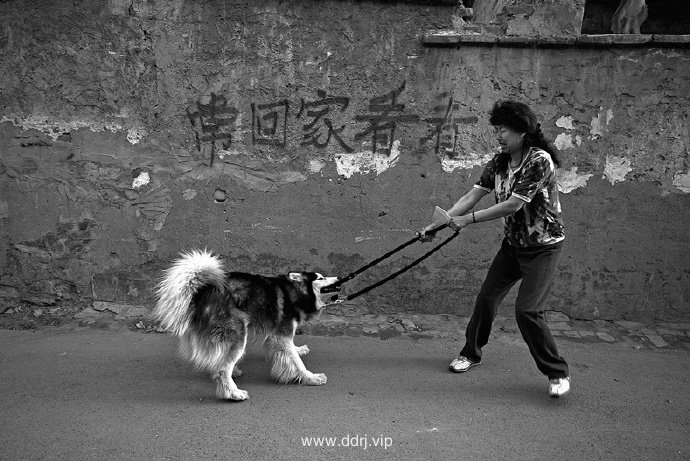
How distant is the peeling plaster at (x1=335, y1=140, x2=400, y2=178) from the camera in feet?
17.0

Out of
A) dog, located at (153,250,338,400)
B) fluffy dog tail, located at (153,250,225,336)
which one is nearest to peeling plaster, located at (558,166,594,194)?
dog, located at (153,250,338,400)

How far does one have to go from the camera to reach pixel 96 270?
17.3 ft

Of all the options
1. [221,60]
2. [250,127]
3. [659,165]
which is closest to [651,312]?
[659,165]

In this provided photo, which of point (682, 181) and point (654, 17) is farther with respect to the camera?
point (654, 17)

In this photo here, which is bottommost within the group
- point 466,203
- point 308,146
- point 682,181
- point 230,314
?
point 230,314

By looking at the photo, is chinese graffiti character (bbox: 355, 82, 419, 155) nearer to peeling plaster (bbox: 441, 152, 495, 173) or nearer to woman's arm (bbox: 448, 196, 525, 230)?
peeling plaster (bbox: 441, 152, 495, 173)

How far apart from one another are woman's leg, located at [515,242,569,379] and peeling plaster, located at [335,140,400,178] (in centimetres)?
184

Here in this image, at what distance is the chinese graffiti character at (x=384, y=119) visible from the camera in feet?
16.8

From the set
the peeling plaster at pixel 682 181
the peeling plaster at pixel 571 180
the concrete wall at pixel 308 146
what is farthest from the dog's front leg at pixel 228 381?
the peeling plaster at pixel 682 181

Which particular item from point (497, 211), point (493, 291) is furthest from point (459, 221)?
point (493, 291)

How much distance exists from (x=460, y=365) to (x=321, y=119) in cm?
262

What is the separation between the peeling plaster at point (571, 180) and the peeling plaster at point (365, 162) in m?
1.64

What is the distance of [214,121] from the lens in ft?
16.8

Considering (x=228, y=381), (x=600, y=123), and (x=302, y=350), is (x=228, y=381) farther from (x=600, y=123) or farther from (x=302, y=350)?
(x=600, y=123)
